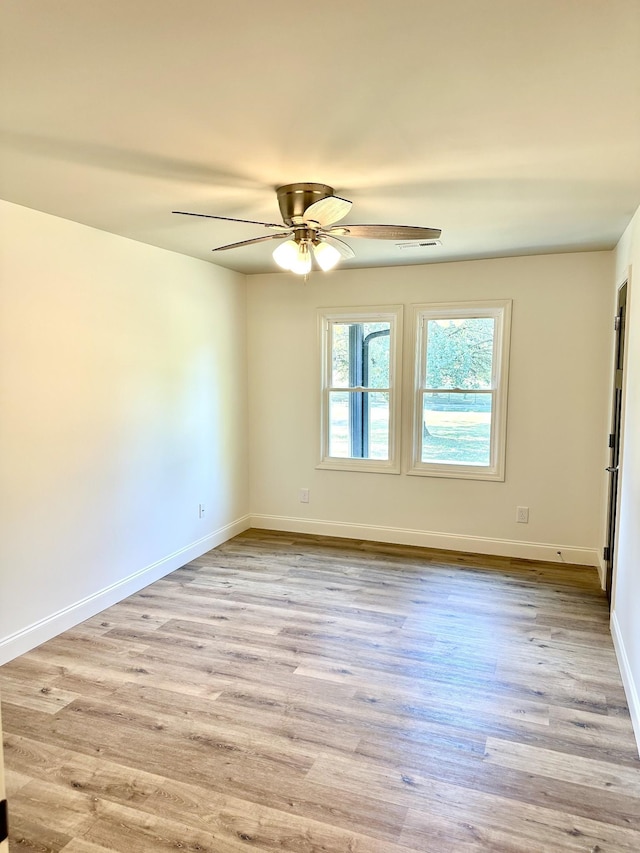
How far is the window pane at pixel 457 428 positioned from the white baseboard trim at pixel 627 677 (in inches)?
68.7

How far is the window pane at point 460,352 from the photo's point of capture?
4.63 meters

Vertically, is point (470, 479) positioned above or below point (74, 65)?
below

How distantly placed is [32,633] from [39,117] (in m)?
2.63

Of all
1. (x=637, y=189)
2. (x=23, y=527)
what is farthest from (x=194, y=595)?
(x=637, y=189)

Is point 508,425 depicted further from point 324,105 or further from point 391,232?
point 324,105

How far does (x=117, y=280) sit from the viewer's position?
3664mm

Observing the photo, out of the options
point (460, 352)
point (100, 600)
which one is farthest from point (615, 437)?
point (100, 600)

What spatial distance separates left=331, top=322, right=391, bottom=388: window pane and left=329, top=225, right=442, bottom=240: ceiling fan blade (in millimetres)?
2331

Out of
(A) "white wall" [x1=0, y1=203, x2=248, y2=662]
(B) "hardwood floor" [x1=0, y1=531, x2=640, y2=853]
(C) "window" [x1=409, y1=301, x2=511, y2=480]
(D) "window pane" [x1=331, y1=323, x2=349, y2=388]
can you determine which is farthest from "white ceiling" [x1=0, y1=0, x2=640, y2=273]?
(B) "hardwood floor" [x1=0, y1=531, x2=640, y2=853]

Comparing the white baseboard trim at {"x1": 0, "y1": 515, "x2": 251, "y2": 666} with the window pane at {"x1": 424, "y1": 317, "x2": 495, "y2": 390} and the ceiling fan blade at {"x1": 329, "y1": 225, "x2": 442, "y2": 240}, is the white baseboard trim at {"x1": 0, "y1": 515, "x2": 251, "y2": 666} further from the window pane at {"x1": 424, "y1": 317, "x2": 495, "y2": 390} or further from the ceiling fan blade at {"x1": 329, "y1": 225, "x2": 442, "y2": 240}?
the ceiling fan blade at {"x1": 329, "y1": 225, "x2": 442, "y2": 240}

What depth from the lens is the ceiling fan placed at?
96.0 inches

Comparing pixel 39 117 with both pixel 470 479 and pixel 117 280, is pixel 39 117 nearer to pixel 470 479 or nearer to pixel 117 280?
pixel 117 280

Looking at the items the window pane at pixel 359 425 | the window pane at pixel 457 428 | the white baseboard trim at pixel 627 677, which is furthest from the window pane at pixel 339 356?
the white baseboard trim at pixel 627 677

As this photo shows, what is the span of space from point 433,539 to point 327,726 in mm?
2622
